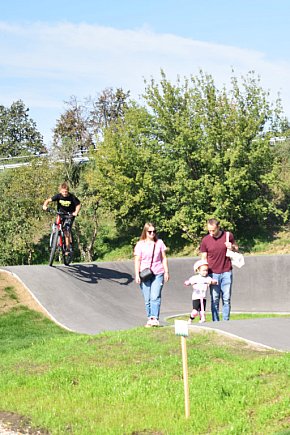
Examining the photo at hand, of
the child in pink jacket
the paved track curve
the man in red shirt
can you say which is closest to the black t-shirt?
the paved track curve

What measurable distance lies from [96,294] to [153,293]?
5.71 meters

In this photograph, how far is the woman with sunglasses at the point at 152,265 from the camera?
11.1m

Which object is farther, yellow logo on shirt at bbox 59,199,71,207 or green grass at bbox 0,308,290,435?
yellow logo on shirt at bbox 59,199,71,207

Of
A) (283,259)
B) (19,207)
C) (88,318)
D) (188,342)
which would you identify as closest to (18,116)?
(19,207)

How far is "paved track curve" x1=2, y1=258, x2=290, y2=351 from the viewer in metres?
14.7

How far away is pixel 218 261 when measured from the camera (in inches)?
456

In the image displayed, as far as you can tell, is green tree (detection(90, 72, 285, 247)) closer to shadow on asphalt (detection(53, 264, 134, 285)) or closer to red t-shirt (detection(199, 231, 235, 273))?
shadow on asphalt (detection(53, 264, 134, 285))

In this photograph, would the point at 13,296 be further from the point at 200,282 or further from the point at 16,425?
the point at 16,425

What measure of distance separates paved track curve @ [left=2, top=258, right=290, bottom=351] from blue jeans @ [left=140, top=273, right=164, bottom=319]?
2.45 metres

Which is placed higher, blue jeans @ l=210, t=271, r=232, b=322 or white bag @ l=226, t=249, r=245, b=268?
white bag @ l=226, t=249, r=245, b=268

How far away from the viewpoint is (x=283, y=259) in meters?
21.6

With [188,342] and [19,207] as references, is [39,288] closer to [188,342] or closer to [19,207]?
[188,342]

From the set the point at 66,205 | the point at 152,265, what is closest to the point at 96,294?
the point at 66,205

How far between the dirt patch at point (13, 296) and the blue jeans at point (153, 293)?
4.03m
